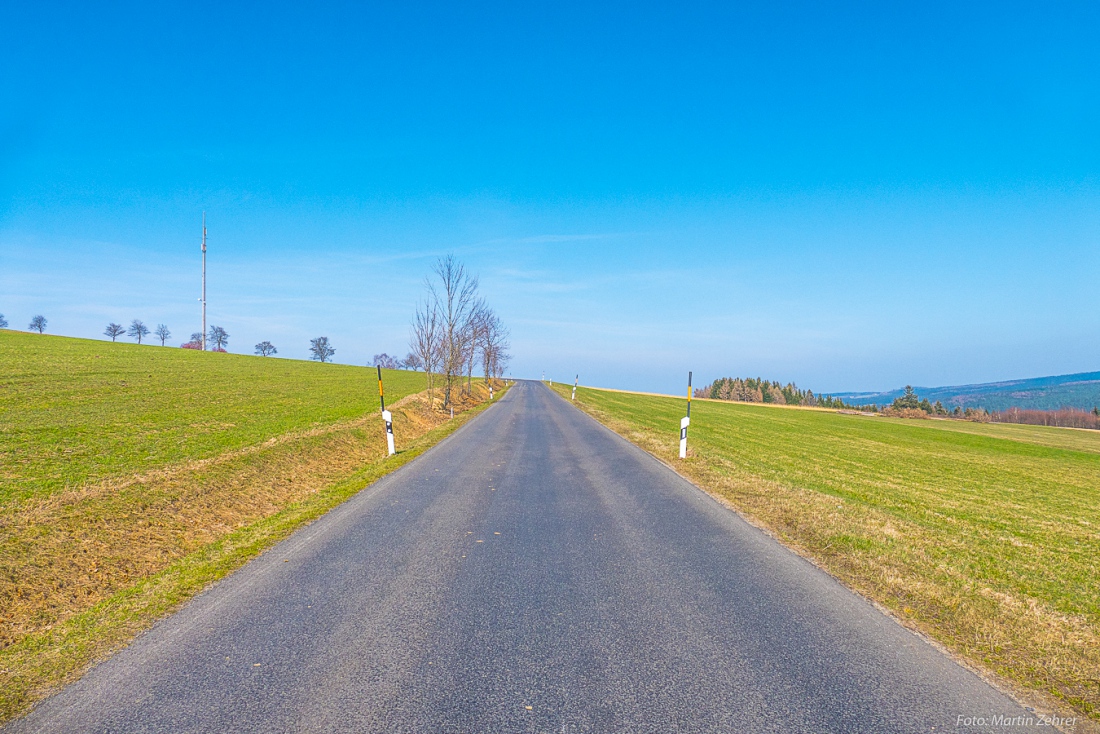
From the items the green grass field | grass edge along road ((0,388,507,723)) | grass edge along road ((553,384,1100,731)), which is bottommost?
grass edge along road ((553,384,1100,731))

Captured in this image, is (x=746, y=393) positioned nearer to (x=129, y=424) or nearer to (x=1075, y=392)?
(x=129, y=424)

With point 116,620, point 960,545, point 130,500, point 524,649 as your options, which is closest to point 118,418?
point 130,500

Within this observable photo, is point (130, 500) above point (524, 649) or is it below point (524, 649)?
above

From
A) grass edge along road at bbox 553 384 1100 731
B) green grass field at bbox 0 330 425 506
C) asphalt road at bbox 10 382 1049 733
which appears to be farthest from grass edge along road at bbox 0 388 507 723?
grass edge along road at bbox 553 384 1100 731

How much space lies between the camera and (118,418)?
14.3 metres

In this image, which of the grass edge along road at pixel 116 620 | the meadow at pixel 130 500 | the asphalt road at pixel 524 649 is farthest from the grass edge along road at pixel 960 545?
the meadow at pixel 130 500

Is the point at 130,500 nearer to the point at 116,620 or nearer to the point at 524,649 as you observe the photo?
the point at 116,620

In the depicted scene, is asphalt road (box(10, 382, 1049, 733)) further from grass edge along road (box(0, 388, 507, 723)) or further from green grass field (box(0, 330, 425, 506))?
green grass field (box(0, 330, 425, 506))

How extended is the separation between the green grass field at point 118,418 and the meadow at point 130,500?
0.06 metres

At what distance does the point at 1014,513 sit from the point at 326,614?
41.2ft

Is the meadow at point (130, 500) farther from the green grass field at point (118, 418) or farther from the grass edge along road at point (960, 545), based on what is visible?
the grass edge along road at point (960, 545)

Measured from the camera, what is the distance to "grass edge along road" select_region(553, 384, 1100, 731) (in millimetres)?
4086

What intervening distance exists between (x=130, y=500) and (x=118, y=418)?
9.46 meters

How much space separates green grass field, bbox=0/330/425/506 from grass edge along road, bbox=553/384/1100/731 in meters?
10.8
